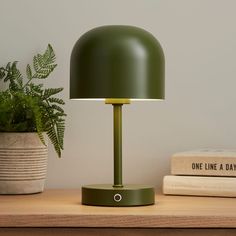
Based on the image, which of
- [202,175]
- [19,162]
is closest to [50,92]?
[19,162]

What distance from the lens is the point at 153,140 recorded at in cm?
180

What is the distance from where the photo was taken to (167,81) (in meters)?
1.79

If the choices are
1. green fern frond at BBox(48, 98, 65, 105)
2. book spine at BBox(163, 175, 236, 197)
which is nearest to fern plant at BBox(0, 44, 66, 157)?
green fern frond at BBox(48, 98, 65, 105)

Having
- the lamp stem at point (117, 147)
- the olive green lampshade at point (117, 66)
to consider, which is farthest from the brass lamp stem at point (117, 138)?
the olive green lampshade at point (117, 66)

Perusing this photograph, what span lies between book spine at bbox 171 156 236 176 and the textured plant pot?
0.34 metres

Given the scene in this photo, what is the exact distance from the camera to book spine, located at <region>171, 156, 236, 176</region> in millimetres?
1554

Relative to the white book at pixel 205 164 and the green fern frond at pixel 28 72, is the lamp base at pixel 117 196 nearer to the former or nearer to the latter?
the white book at pixel 205 164

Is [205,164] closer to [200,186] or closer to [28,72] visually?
[200,186]

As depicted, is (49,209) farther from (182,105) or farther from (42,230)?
(182,105)

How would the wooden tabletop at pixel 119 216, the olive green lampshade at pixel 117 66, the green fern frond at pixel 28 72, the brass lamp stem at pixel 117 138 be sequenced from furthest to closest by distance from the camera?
1. the green fern frond at pixel 28 72
2. the brass lamp stem at pixel 117 138
3. the olive green lampshade at pixel 117 66
4. the wooden tabletop at pixel 119 216

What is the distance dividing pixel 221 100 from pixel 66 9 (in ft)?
1.58

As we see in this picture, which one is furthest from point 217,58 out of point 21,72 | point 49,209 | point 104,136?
point 49,209

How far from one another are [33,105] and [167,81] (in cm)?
42

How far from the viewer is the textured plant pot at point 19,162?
1605mm
